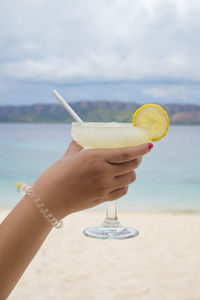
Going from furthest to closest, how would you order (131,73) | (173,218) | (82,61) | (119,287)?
(82,61) < (131,73) < (173,218) < (119,287)

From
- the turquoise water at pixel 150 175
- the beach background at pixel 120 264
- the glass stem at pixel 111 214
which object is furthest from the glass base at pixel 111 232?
the turquoise water at pixel 150 175

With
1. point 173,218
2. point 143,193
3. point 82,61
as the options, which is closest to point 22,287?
point 173,218

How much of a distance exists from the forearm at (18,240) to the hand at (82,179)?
0.05 meters

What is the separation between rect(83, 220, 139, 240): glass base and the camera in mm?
1706

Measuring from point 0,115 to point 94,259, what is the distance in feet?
139

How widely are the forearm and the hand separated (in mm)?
47

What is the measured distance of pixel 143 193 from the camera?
11945mm

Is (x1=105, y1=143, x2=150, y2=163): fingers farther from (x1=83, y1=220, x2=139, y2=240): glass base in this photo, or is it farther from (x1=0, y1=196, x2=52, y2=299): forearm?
(x1=83, y1=220, x2=139, y2=240): glass base

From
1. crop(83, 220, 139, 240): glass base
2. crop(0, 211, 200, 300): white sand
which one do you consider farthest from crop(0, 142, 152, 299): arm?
crop(0, 211, 200, 300): white sand

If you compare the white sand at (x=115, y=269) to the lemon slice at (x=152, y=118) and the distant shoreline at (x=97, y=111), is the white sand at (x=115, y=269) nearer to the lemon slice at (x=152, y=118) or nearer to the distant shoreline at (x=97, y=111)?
the lemon slice at (x=152, y=118)

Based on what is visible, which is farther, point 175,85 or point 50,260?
point 175,85

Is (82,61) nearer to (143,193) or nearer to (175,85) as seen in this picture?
(175,85)

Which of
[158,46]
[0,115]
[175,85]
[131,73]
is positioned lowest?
[0,115]

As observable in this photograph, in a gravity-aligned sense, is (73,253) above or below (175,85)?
below
